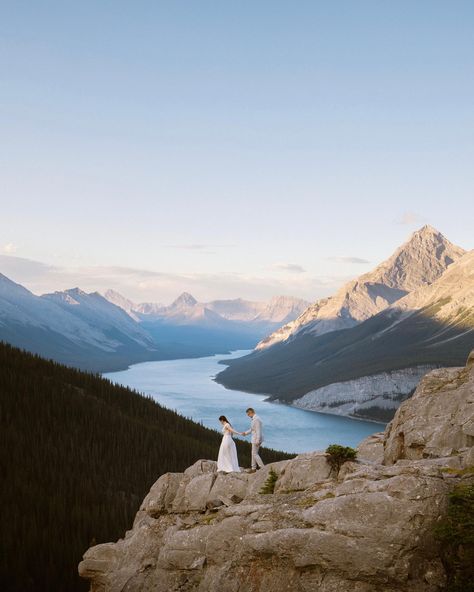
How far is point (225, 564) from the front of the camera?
2425 cm

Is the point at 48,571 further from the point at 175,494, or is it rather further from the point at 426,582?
the point at 426,582

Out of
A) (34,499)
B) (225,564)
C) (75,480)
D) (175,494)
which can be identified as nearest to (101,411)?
(75,480)

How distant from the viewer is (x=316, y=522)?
22531 mm

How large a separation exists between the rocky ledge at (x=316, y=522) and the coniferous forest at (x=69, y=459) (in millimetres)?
15577

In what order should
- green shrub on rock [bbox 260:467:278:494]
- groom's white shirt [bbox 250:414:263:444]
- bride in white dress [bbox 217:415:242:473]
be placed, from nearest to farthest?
green shrub on rock [bbox 260:467:278:494] < bride in white dress [bbox 217:415:242:473] < groom's white shirt [bbox 250:414:263:444]

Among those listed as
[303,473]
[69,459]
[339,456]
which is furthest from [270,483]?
[69,459]

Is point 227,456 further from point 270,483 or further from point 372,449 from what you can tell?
point 372,449

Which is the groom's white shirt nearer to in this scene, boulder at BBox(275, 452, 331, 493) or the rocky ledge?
the rocky ledge

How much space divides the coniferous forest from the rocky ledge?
15.6 meters

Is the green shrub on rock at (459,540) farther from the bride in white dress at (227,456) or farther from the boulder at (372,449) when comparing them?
the bride in white dress at (227,456)

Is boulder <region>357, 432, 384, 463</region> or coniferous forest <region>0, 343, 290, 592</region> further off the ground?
boulder <region>357, 432, 384, 463</region>

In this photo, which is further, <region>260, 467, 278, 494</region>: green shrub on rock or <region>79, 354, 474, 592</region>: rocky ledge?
<region>260, 467, 278, 494</region>: green shrub on rock

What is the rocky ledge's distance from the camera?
21.3 meters

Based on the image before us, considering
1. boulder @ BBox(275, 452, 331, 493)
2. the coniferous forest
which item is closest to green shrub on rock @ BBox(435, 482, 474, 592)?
boulder @ BBox(275, 452, 331, 493)
